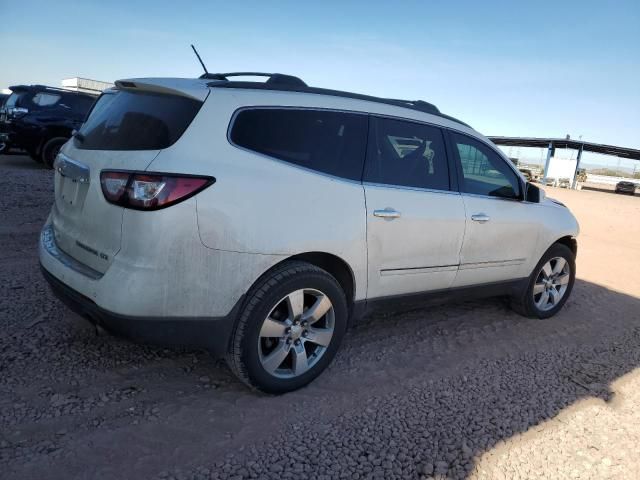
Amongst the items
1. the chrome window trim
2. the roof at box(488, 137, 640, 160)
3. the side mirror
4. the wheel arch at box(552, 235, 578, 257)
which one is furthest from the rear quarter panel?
the roof at box(488, 137, 640, 160)

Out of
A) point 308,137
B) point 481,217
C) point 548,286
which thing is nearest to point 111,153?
point 308,137

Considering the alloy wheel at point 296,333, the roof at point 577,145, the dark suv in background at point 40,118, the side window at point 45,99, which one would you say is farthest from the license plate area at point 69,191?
the roof at point 577,145

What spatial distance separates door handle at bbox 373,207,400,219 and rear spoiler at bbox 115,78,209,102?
127 cm

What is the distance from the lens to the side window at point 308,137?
9.14ft

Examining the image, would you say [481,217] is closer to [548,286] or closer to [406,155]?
[406,155]

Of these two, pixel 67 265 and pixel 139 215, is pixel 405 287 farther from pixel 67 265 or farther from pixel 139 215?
pixel 67 265

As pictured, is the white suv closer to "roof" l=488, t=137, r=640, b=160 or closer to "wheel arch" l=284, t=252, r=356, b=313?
"wheel arch" l=284, t=252, r=356, b=313

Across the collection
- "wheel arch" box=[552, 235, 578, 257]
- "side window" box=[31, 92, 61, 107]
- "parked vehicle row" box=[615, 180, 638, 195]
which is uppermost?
"side window" box=[31, 92, 61, 107]

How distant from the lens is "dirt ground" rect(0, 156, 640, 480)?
96.0 inches

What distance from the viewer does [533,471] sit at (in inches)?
103

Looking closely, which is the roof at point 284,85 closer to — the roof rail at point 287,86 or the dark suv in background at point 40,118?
the roof rail at point 287,86

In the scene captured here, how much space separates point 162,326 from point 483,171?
294 centimetres

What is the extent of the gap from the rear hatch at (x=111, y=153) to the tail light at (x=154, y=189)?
2.2 inches

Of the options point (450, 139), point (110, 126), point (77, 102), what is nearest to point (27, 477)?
point (110, 126)
